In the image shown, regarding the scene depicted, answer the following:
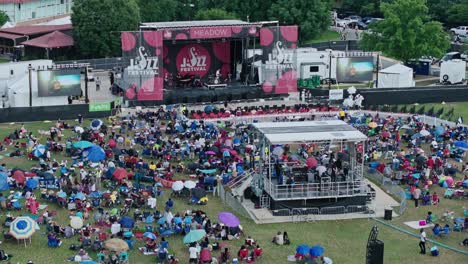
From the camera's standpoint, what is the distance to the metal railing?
3912 centimetres

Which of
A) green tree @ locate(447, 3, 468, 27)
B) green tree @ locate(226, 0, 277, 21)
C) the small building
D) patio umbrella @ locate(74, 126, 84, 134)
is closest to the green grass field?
patio umbrella @ locate(74, 126, 84, 134)

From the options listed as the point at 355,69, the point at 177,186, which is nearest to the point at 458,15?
the point at 355,69

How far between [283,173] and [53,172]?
35.9 ft

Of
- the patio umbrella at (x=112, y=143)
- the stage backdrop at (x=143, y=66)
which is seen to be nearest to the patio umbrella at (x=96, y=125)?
the patio umbrella at (x=112, y=143)

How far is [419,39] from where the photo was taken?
76.4m

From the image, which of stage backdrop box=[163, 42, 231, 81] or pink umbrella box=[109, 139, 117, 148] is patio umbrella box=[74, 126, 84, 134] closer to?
pink umbrella box=[109, 139, 117, 148]

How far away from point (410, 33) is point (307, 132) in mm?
37793

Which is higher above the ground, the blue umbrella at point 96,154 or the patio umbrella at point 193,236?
the blue umbrella at point 96,154

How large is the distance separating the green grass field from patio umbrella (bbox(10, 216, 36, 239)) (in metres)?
0.54

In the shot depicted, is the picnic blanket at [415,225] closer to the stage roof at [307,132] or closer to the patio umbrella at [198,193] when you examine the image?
the stage roof at [307,132]

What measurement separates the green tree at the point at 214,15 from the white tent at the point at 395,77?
22250mm

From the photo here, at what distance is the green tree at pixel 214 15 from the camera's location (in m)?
85.9

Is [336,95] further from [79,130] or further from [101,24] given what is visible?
[101,24]

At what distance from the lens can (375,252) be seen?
28266mm
